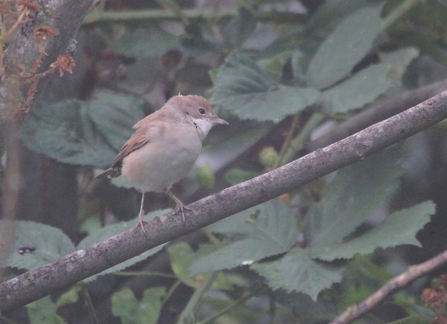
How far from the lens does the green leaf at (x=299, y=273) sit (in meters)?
2.49

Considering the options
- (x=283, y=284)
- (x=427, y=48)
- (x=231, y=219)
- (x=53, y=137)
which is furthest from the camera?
(x=427, y=48)

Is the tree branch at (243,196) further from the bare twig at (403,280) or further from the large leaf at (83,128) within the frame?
the large leaf at (83,128)

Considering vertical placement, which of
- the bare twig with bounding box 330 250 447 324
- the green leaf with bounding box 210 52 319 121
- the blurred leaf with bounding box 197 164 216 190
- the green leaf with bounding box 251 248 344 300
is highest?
the green leaf with bounding box 210 52 319 121

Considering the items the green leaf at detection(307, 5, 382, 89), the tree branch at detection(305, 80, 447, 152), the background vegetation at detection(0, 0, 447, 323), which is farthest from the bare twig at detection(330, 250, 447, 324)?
the green leaf at detection(307, 5, 382, 89)

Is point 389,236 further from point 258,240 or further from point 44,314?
point 44,314

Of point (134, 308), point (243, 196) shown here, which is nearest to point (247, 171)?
point (134, 308)

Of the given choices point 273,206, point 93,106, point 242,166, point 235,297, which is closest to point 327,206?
point 273,206

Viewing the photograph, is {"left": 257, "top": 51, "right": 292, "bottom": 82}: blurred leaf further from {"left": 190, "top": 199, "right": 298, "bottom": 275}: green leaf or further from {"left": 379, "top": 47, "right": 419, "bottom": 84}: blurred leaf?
{"left": 379, "top": 47, "right": 419, "bottom": 84}: blurred leaf

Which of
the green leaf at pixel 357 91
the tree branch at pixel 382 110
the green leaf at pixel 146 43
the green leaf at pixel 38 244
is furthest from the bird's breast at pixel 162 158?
the green leaf at pixel 146 43

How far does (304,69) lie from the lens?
350 cm

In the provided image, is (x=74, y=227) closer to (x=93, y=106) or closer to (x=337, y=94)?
(x=93, y=106)

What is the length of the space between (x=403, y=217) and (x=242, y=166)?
141cm

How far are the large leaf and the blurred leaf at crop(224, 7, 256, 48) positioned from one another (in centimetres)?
73

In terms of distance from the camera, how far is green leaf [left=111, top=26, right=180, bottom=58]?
3.80m
